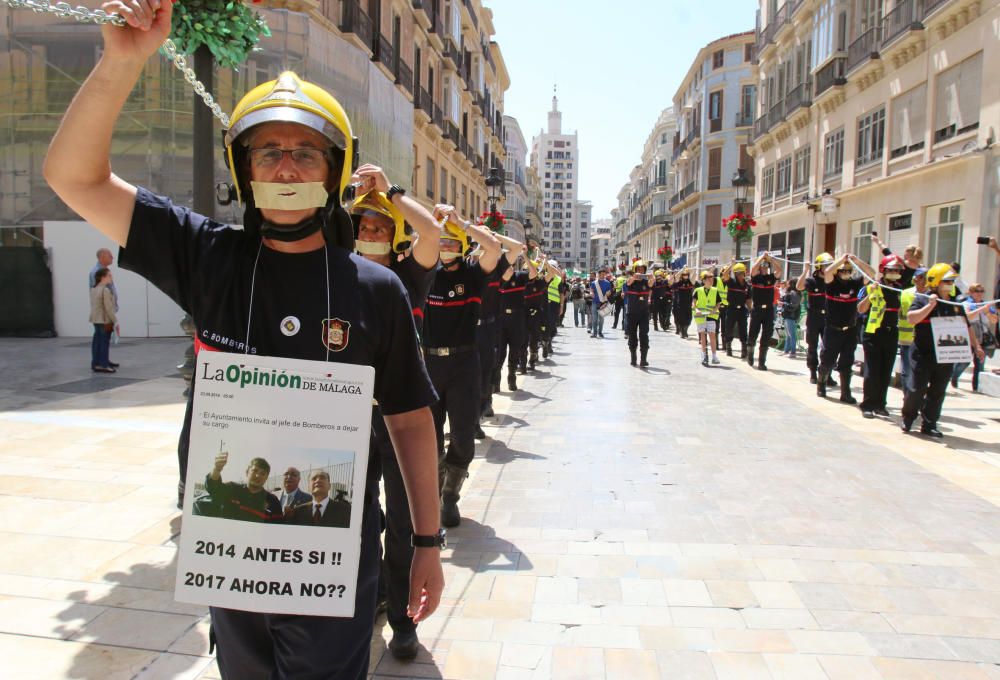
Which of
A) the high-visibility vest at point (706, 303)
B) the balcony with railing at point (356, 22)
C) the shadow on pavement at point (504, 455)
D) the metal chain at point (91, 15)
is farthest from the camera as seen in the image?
A: the balcony with railing at point (356, 22)

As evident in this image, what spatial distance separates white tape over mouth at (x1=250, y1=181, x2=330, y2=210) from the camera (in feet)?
6.12

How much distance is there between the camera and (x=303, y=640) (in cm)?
180

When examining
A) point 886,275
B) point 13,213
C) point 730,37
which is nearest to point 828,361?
point 886,275

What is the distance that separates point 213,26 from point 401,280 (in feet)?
6.67

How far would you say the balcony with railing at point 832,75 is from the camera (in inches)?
966

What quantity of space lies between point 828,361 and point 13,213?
53.4ft

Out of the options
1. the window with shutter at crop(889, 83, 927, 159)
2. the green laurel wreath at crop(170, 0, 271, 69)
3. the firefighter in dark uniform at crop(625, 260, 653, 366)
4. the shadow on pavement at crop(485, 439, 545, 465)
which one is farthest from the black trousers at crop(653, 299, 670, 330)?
the green laurel wreath at crop(170, 0, 271, 69)

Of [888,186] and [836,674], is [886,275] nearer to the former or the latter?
[836,674]

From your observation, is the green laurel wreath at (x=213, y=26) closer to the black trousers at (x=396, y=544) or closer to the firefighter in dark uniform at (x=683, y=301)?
the black trousers at (x=396, y=544)

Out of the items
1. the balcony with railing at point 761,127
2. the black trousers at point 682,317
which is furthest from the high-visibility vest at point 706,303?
the balcony with railing at point 761,127

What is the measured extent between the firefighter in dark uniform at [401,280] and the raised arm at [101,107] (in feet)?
4.64

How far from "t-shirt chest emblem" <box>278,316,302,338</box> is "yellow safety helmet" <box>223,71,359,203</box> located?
400 mm

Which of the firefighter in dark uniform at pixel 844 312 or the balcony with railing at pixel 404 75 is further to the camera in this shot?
the balcony with railing at pixel 404 75

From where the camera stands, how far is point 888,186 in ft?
69.6
